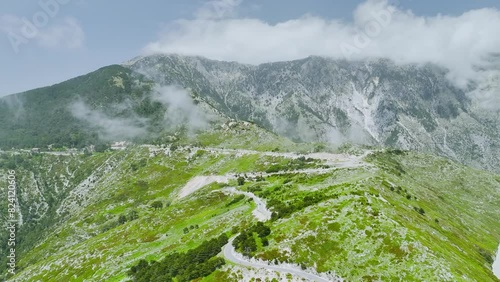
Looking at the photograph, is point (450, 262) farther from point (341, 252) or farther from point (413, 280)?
point (341, 252)

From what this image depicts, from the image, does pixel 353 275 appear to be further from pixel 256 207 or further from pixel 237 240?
pixel 256 207

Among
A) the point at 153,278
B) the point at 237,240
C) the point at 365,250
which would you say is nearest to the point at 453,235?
the point at 365,250

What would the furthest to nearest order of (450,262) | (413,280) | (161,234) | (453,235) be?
1. (161,234)
2. (453,235)
3. (450,262)
4. (413,280)

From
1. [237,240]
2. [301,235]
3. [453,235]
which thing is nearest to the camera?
[301,235]

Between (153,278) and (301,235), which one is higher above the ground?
(301,235)

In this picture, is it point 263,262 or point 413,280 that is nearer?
point 413,280

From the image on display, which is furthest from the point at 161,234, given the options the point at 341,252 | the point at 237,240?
the point at 341,252

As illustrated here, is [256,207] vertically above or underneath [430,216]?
above

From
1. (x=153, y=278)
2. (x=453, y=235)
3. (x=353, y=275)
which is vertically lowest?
(x=453, y=235)

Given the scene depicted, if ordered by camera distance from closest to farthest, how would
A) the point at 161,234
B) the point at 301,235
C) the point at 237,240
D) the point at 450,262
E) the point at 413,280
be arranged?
1. the point at 413,280
2. the point at 450,262
3. the point at 301,235
4. the point at 237,240
5. the point at 161,234
